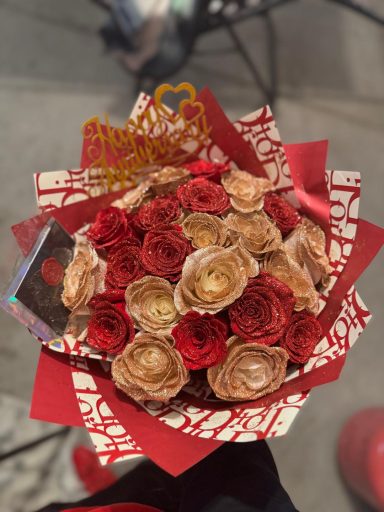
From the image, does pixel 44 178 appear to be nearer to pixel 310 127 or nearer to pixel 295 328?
pixel 295 328

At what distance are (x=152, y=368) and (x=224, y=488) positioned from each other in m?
0.21

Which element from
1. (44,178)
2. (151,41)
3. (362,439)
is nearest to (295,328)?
(44,178)

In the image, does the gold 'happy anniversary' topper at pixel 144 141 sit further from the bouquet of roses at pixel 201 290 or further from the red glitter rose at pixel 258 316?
the red glitter rose at pixel 258 316

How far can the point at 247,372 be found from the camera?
2.03 ft

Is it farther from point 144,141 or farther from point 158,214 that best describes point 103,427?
point 144,141

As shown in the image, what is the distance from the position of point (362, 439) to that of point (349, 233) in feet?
2.51

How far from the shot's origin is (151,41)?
66.7 inches

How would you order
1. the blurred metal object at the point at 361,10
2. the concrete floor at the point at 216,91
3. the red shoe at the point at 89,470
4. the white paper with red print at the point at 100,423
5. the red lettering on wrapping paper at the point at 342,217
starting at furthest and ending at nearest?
1. the blurred metal object at the point at 361,10
2. the concrete floor at the point at 216,91
3. the red shoe at the point at 89,470
4. the red lettering on wrapping paper at the point at 342,217
5. the white paper with red print at the point at 100,423

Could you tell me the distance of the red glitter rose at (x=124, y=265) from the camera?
650 millimetres

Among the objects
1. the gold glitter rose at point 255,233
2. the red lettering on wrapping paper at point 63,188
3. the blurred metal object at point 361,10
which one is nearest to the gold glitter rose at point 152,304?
the gold glitter rose at point 255,233

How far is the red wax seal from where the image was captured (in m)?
0.68

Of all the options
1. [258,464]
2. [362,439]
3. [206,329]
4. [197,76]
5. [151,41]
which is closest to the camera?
[206,329]

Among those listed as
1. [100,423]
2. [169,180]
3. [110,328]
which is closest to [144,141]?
[169,180]

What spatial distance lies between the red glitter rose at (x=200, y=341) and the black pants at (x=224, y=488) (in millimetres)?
116
